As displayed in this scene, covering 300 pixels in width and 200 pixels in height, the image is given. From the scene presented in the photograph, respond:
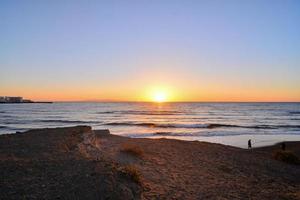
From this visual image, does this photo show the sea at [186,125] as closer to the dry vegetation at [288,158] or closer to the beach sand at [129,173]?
the dry vegetation at [288,158]

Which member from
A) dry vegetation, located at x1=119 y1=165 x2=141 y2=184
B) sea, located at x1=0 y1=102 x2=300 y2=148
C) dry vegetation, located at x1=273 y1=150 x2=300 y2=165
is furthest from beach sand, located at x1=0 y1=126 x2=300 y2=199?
sea, located at x1=0 y1=102 x2=300 y2=148

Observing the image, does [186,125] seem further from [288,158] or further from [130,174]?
[130,174]

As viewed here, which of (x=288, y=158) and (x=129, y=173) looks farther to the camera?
(x=288, y=158)

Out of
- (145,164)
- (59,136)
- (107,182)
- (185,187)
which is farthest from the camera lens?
(59,136)

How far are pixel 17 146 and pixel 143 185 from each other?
4.64m

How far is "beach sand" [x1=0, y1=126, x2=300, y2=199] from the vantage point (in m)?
7.31

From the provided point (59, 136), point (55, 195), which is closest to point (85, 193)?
point (55, 195)

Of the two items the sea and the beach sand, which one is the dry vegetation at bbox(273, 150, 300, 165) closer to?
the beach sand

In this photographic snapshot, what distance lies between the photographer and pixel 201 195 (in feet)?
30.4

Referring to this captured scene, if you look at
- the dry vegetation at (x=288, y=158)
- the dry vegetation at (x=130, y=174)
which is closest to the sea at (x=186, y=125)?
the dry vegetation at (x=288, y=158)

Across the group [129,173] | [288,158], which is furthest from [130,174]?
[288,158]

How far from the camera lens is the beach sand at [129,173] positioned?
7.31 m

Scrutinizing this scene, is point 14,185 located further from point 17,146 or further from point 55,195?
point 17,146

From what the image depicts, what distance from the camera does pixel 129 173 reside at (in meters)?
8.80
